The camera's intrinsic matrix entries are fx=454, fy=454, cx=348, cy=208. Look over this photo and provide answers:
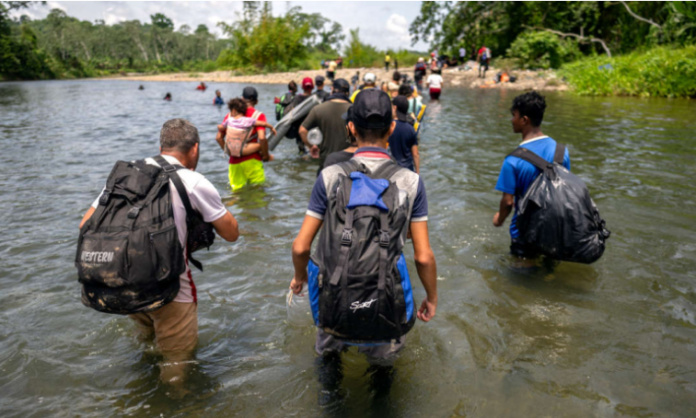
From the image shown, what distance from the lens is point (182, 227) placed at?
273cm

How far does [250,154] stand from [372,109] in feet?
15.8

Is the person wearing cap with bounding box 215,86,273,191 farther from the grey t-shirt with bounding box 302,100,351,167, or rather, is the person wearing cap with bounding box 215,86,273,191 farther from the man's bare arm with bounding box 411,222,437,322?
the man's bare arm with bounding box 411,222,437,322

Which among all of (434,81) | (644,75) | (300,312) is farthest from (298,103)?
(644,75)

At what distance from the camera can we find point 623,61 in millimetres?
22781

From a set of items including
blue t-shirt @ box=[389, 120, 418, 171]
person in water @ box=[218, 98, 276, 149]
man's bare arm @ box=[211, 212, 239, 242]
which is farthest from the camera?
person in water @ box=[218, 98, 276, 149]

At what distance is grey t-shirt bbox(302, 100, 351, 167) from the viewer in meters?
6.13

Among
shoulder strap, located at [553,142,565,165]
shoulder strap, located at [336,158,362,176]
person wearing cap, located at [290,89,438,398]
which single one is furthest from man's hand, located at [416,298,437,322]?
shoulder strap, located at [553,142,565,165]

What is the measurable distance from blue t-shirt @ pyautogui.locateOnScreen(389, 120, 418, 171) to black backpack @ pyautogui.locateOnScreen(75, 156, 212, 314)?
11.2 feet

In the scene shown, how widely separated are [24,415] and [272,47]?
166ft

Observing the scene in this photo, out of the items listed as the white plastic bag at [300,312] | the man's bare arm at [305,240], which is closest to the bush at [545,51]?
the white plastic bag at [300,312]

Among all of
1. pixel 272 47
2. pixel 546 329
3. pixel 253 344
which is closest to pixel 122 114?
pixel 253 344

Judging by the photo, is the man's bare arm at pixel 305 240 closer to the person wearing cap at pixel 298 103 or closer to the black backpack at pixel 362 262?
the black backpack at pixel 362 262

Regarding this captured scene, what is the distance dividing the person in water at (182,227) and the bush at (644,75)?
2218 centimetres

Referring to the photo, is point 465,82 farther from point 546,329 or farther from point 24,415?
point 24,415
